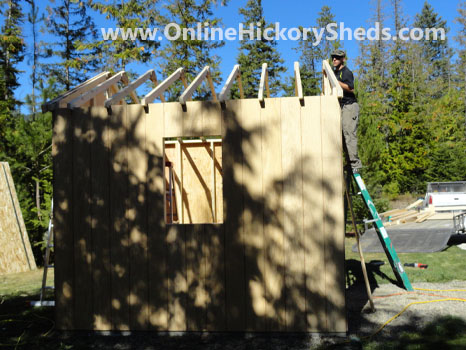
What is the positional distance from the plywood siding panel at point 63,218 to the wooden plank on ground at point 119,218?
557mm

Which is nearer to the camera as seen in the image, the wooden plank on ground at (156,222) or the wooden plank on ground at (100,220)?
the wooden plank on ground at (156,222)

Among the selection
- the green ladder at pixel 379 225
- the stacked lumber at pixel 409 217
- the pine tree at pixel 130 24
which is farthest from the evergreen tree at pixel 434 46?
the green ladder at pixel 379 225

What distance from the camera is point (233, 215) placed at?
5445 millimetres

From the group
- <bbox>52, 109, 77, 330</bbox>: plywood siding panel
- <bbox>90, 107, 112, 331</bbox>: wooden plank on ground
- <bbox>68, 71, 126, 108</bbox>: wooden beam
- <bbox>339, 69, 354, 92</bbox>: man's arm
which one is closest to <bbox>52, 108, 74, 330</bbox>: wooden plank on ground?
<bbox>52, 109, 77, 330</bbox>: plywood siding panel

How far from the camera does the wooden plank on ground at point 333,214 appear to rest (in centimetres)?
520

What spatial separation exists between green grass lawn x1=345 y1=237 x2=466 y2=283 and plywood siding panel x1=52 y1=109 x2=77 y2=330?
5.44 metres

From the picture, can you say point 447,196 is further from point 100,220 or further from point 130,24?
point 130,24

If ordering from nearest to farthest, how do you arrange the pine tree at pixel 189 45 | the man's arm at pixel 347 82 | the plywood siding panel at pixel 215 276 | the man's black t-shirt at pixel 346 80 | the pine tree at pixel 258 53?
the plywood siding panel at pixel 215 276
the man's arm at pixel 347 82
the man's black t-shirt at pixel 346 80
the pine tree at pixel 189 45
the pine tree at pixel 258 53

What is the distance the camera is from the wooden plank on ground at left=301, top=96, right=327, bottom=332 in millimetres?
5242

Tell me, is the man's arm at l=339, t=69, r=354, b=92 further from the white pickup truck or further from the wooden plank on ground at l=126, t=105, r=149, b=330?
the white pickup truck

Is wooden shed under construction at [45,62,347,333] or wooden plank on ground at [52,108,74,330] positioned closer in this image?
wooden shed under construction at [45,62,347,333]

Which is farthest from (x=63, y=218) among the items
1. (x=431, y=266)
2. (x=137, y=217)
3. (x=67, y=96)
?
(x=431, y=266)

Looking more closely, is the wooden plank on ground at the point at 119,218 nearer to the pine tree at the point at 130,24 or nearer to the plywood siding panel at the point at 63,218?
the plywood siding panel at the point at 63,218

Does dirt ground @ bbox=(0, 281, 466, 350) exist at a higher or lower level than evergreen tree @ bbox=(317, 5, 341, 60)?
lower
